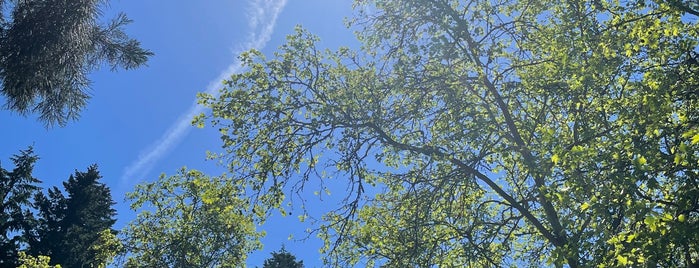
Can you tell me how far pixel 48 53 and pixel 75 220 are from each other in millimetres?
35746

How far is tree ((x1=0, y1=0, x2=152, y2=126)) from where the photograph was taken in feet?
30.7

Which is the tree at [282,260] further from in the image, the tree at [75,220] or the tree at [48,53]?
the tree at [48,53]

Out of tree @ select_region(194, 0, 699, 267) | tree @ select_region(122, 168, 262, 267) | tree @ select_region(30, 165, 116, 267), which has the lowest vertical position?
tree @ select_region(194, 0, 699, 267)

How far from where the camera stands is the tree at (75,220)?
3800 centimetres

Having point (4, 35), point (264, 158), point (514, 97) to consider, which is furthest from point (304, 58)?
point (4, 35)

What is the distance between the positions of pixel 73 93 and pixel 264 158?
4226 millimetres

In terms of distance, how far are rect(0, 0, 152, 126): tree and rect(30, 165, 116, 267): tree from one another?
26810 mm

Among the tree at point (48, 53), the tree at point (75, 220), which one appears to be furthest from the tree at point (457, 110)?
the tree at point (75, 220)

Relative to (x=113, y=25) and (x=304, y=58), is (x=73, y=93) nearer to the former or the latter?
(x=113, y=25)

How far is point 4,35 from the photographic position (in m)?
9.42

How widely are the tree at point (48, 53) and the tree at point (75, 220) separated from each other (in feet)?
88.0

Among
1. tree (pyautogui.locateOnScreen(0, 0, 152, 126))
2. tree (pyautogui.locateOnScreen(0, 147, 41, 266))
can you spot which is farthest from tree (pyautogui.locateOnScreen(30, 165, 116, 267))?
tree (pyautogui.locateOnScreen(0, 0, 152, 126))

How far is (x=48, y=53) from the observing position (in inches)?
378

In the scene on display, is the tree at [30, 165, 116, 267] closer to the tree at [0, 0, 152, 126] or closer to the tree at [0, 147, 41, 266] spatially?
the tree at [0, 147, 41, 266]
